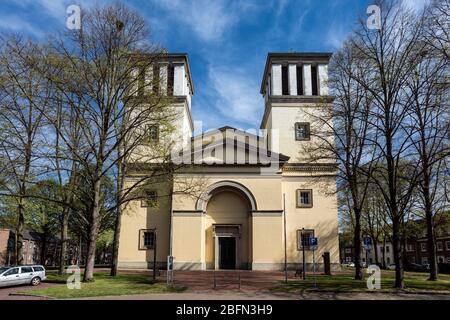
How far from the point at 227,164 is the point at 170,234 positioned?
8.53 meters

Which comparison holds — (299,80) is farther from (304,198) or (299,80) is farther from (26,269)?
(26,269)

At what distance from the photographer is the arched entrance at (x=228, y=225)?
37750 millimetres

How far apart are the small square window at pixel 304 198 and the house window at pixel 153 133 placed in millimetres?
19528

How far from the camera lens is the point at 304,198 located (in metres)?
39.5

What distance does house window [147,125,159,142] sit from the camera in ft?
77.7

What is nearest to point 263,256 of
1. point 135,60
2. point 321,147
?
point 321,147

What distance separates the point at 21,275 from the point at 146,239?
15.0 meters

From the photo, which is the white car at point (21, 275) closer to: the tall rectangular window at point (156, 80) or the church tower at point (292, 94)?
the tall rectangular window at point (156, 80)

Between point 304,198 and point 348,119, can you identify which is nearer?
point 348,119

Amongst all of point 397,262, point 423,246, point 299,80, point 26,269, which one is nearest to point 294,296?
point 397,262

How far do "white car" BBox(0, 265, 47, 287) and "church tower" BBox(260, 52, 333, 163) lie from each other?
25.5 metres
